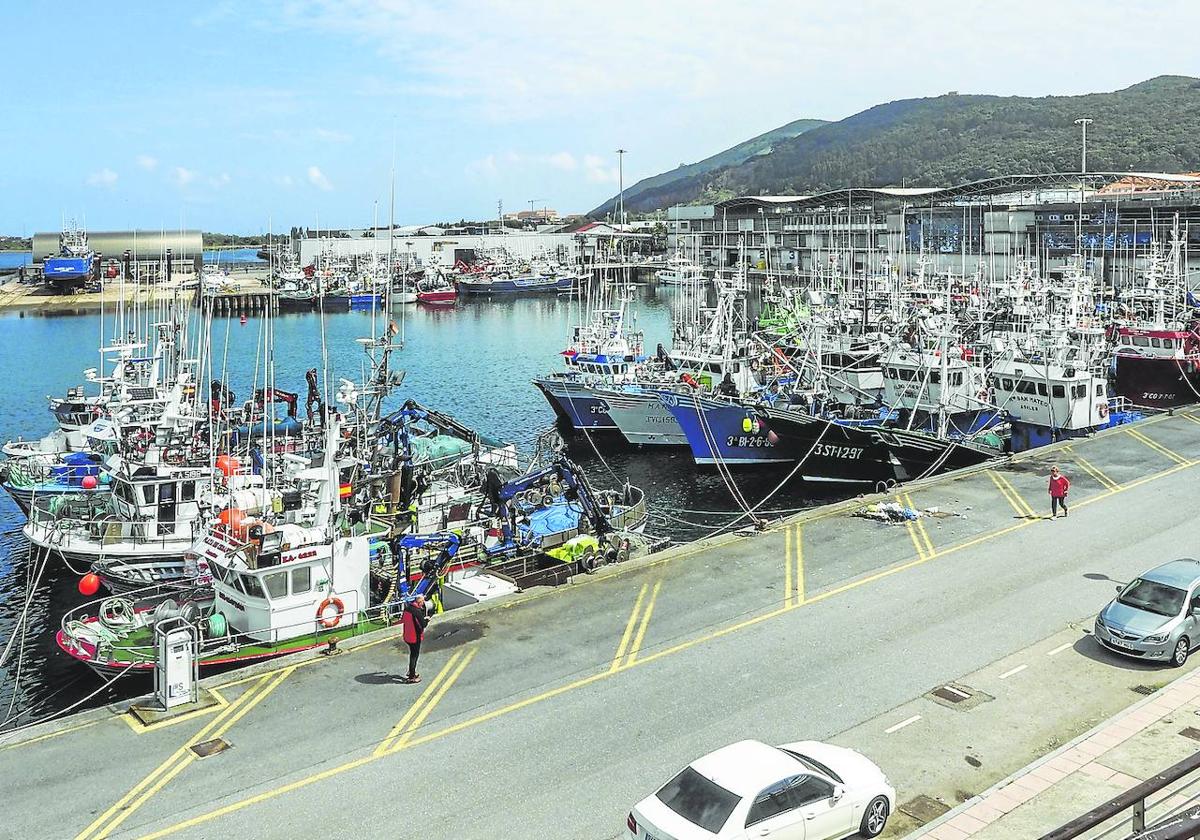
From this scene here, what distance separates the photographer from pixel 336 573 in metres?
21.8

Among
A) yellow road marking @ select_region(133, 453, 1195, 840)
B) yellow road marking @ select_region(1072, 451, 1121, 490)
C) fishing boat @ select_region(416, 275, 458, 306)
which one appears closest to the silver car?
yellow road marking @ select_region(133, 453, 1195, 840)

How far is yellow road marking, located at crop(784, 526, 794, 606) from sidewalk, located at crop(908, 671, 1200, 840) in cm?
718

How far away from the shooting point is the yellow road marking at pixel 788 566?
2212 cm

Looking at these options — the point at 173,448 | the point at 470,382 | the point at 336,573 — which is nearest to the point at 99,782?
the point at 336,573

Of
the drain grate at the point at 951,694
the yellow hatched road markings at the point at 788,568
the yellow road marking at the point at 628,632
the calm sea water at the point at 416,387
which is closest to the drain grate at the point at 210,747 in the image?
the yellow road marking at the point at 628,632

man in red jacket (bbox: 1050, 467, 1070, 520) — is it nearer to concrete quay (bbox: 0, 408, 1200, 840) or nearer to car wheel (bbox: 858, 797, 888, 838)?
concrete quay (bbox: 0, 408, 1200, 840)

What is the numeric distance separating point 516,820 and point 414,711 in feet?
12.4

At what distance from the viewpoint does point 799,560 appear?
24641mm

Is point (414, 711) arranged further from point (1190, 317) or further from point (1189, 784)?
point (1190, 317)

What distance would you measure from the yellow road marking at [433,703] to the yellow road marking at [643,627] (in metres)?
2.69

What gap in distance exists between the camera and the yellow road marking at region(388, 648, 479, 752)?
15.9 meters

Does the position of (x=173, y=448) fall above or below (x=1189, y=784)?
above

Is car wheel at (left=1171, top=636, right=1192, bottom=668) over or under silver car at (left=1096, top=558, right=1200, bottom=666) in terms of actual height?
under

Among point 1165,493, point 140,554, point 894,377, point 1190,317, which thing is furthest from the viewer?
point 1190,317
